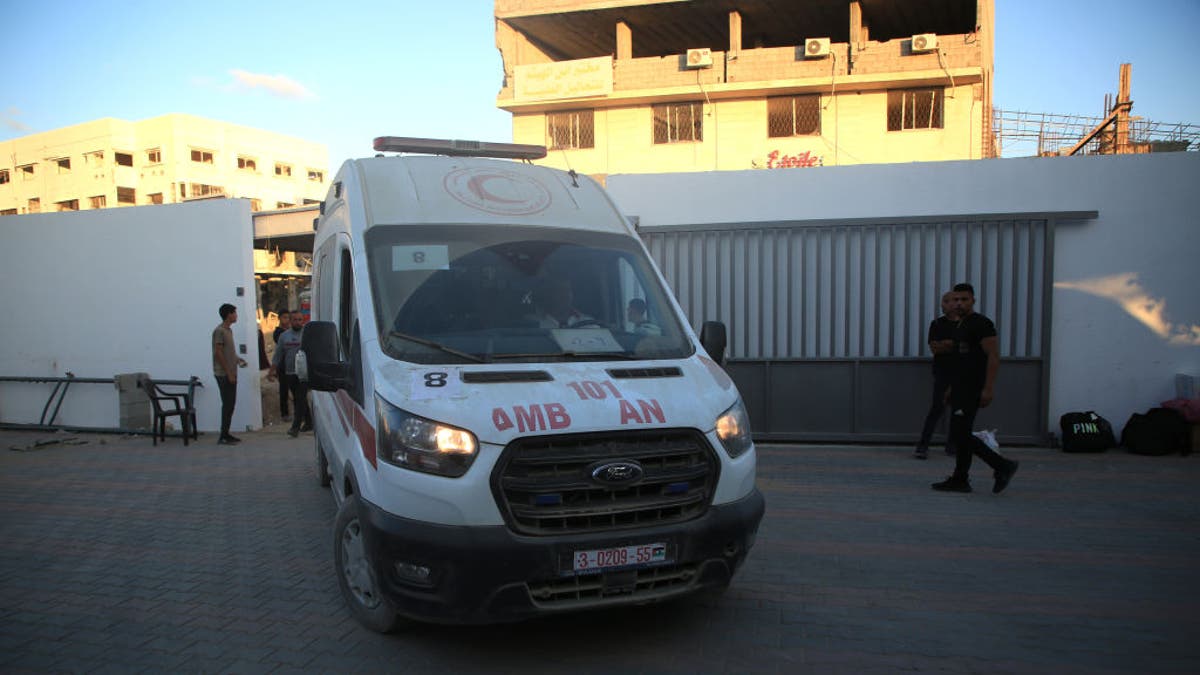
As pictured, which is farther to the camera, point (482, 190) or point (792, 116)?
point (792, 116)

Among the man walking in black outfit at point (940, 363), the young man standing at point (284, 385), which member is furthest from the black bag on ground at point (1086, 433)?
the young man standing at point (284, 385)

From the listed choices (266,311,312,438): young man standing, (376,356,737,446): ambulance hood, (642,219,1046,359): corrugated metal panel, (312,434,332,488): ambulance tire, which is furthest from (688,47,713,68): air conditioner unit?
(376,356,737,446): ambulance hood

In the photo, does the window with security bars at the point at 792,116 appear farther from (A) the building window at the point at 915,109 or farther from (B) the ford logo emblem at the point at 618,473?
(B) the ford logo emblem at the point at 618,473

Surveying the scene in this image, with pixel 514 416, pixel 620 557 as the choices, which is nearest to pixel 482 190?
pixel 514 416

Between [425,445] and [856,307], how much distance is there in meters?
7.31

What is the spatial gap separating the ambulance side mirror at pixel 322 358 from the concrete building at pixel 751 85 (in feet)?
78.9

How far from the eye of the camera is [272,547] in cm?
585

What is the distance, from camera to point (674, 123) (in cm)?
2847

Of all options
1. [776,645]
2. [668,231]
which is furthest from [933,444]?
[776,645]

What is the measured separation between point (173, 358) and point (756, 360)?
8536 millimetres

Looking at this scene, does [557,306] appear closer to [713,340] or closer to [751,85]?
[713,340]

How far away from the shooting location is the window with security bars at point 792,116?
1073 inches

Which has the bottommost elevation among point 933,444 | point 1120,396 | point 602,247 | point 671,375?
point 933,444

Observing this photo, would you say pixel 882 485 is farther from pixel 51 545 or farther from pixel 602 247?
pixel 51 545
